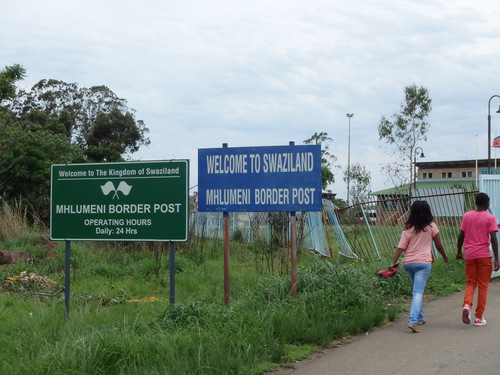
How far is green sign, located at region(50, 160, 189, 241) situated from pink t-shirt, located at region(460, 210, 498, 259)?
3646 mm

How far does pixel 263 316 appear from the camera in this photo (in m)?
7.17

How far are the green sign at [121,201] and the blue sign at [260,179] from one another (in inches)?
54.7

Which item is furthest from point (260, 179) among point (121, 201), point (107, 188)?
point (107, 188)

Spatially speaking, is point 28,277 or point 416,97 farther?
point 416,97

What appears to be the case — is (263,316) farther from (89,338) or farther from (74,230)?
(74,230)

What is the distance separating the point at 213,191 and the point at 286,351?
10.4ft

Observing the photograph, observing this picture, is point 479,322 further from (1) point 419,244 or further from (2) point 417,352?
(2) point 417,352

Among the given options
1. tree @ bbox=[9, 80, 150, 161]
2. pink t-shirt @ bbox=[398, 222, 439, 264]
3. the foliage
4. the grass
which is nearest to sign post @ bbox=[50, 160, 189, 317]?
the grass

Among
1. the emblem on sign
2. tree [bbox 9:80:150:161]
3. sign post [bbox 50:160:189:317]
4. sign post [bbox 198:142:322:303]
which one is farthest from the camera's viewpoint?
tree [bbox 9:80:150:161]

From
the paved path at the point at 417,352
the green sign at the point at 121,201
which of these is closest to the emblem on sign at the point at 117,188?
the green sign at the point at 121,201

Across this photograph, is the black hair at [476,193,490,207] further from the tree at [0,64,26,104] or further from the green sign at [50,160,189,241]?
the tree at [0,64,26,104]

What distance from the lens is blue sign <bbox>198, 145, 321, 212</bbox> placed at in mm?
8617

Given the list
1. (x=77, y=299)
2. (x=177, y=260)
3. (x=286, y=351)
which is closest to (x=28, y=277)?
(x=77, y=299)

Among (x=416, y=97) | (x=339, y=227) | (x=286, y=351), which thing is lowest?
(x=286, y=351)
